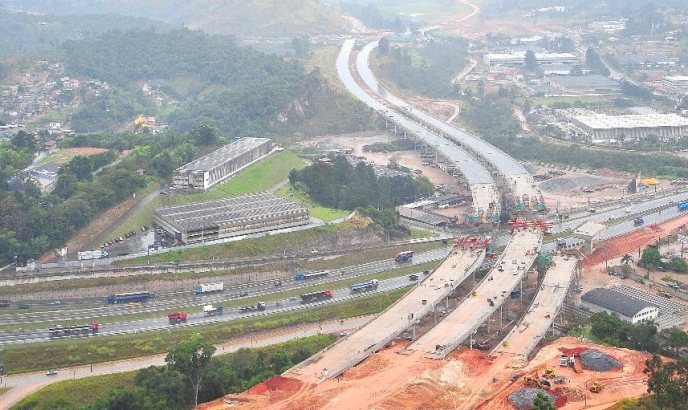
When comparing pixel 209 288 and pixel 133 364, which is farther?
pixel 209 288

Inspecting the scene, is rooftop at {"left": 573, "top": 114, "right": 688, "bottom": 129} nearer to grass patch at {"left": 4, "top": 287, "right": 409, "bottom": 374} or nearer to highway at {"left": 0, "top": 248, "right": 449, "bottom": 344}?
highway at {"left": 0, "top": 248, "right": 449, "bottom": 344}

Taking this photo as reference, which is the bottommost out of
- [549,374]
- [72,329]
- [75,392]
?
[75,392]

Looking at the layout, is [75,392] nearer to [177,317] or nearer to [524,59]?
[177,317]

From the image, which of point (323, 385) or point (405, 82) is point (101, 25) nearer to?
point (405, 82)

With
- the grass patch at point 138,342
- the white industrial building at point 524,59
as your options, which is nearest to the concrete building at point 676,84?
the white industrial building at point 524,59

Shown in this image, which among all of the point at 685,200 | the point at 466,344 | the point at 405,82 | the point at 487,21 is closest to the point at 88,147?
the point at 466,344

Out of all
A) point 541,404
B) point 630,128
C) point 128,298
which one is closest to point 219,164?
point 128,298

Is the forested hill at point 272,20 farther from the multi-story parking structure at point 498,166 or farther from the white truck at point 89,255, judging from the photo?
the white truck at point 89,255
